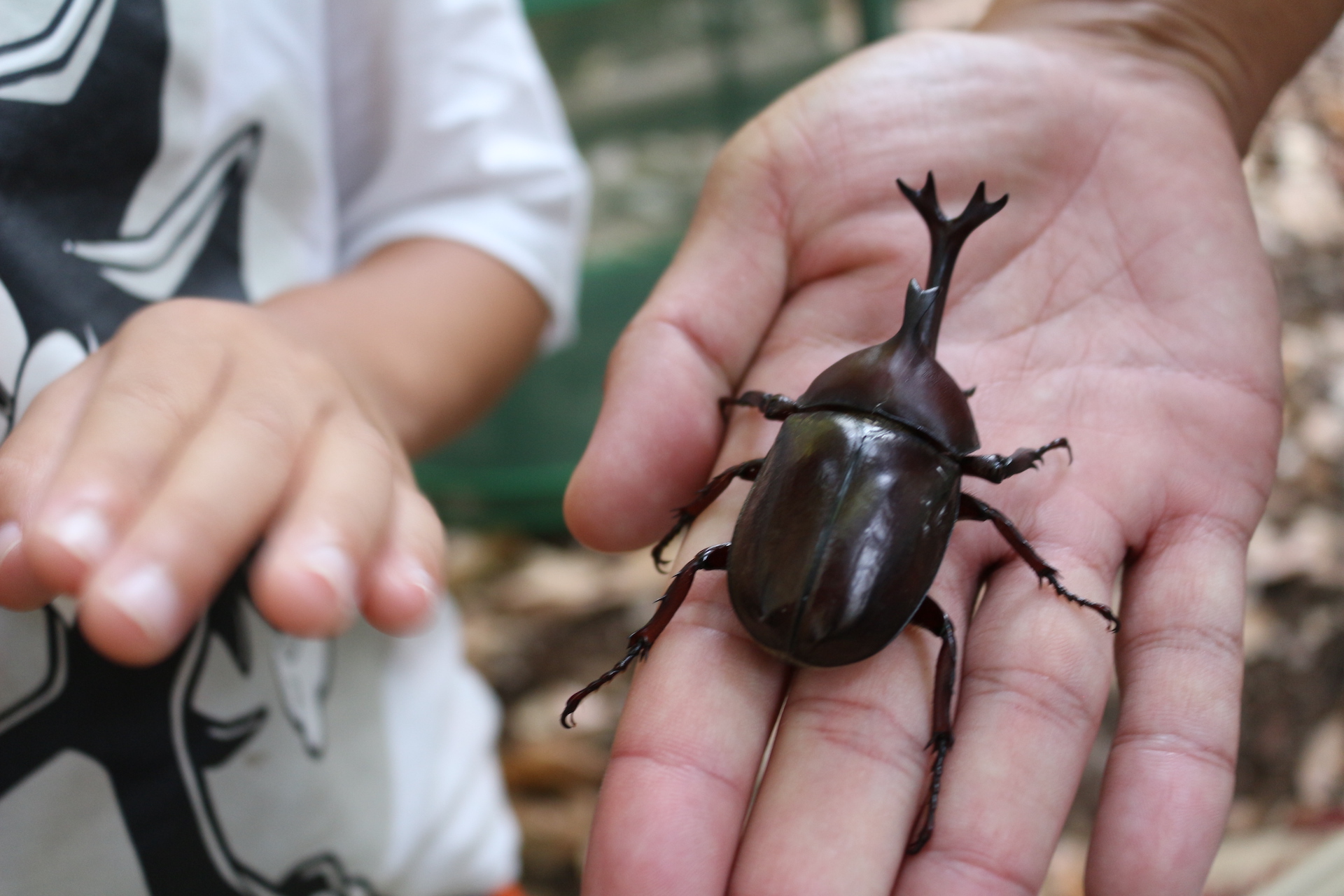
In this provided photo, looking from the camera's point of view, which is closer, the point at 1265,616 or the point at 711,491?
the point at 711,491

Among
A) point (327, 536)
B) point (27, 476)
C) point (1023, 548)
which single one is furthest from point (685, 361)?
point (27, 476)

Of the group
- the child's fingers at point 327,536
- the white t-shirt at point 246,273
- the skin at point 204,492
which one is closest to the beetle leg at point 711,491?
the skin at point 204,492

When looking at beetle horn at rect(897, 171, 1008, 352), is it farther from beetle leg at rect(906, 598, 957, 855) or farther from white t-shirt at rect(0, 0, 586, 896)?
white t-shirt at rect(0, 0, 586, 896)

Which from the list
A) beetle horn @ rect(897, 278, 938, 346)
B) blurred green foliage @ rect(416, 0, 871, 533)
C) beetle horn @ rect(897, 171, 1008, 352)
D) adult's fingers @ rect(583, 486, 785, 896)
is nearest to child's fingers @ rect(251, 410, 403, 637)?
adult's fingers @ rect(583, 486, 785, 896)

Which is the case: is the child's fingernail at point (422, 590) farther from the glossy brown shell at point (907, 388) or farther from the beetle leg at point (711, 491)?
the glossy brown shell at point (907, 388)

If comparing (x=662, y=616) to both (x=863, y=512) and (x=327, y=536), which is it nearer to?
(x=863, y=512)
